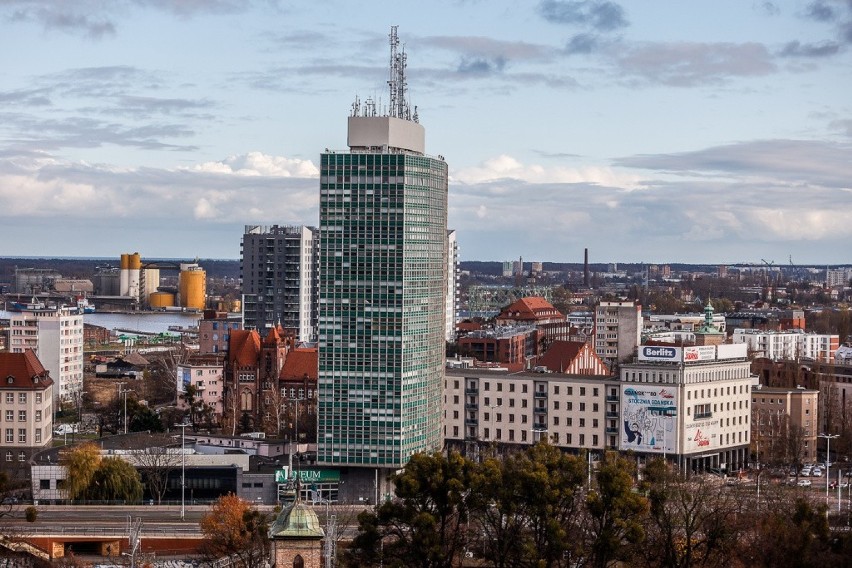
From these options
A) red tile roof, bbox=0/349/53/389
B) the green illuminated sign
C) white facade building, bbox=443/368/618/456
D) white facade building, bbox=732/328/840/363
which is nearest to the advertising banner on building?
white facade building, bbox=443/368/618/456

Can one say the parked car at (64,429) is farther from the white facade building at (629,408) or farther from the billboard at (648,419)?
the billboard at (648,419)

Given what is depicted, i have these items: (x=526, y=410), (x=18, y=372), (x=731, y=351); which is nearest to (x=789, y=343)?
(x=731, y=351)

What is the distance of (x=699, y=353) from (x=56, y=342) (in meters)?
61.2

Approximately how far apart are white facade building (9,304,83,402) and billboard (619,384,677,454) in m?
54.1

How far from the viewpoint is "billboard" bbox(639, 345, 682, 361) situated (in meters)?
104

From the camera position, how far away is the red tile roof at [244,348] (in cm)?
13138

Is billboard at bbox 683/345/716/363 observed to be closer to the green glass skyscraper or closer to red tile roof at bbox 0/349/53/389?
the green glass skyscraper

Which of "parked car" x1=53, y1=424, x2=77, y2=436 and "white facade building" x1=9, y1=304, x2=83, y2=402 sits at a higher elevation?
"white facade building" x1=9, y1=304, x2=83, y2=402

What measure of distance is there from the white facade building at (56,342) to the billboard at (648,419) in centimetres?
5410

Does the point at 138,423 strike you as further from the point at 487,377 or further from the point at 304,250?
the point at 304,250

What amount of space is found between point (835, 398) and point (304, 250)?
6383 cm

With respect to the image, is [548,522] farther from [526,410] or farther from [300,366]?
[300,366]

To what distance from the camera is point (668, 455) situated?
104m

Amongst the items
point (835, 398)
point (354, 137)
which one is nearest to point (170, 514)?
point (354, 137)
